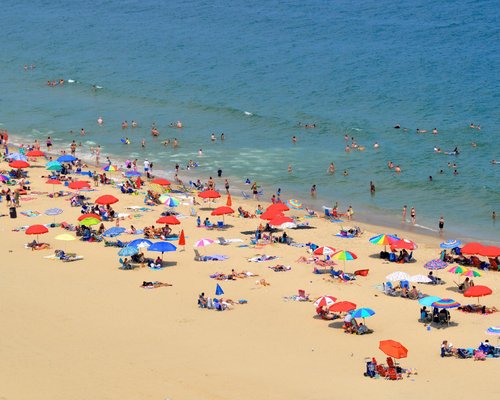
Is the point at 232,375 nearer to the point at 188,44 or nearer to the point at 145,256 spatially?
the point at 145,256

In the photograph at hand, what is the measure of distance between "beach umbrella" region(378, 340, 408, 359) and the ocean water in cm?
1809

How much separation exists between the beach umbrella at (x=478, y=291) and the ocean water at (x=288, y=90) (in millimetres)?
12404

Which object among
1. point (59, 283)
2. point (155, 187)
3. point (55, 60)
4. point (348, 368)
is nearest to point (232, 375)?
point (348, 368)

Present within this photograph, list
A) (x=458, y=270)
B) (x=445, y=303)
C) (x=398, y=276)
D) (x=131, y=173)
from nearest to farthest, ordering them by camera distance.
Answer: (x=445, y=303), (x=398, y=276), (x=458, y=270), (x=131, y=173)

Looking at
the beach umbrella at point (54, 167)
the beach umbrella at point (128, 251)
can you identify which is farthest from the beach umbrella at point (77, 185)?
the beach umbrella at point (128, 251)

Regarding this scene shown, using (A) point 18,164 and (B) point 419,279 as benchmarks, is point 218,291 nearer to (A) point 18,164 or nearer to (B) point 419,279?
(B) point 419,279

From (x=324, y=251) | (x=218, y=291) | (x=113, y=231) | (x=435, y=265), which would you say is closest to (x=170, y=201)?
(x=113, y=231)

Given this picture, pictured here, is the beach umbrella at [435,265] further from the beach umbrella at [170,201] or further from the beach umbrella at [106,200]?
the beach umbrella at [106,200]

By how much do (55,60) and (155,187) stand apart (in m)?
46.6

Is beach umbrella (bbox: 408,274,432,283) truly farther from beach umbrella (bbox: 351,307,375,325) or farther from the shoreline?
the shoreline

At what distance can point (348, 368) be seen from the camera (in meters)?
24.8

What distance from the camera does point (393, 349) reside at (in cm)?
A: 2467

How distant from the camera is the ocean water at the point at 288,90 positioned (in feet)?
168

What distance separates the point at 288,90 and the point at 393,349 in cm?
5039
